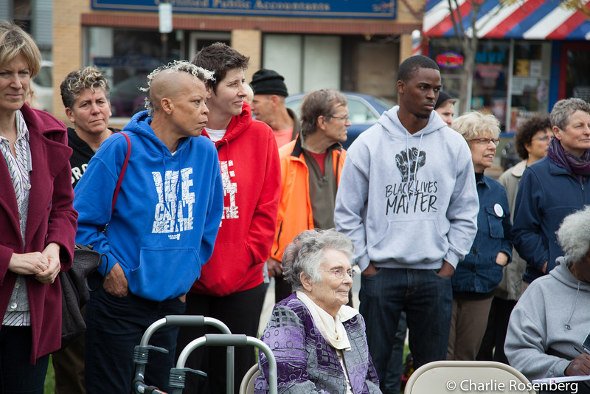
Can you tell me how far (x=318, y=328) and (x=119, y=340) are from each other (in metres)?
1.04

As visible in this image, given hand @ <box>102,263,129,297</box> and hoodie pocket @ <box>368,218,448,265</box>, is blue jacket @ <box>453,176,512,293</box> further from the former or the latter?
hand @ <box>102,263,129,297</box>

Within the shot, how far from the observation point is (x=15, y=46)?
418cm

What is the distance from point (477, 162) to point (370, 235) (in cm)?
138

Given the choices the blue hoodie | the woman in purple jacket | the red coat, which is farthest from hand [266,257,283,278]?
the woman in purple jacket

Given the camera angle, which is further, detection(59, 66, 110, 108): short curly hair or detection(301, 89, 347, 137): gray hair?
detection(301, 89, 347, 137): gray hair

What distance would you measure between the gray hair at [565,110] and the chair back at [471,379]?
8.20 feet

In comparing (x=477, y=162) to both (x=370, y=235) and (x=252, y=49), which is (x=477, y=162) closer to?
(x=370, y=235)

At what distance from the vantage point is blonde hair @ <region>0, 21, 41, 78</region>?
13.6 ft

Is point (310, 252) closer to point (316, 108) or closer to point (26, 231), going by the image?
point (26, 231)

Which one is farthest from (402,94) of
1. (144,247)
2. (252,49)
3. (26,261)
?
(252,49)

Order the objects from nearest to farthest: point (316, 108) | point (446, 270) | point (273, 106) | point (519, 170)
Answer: point (446, 270)
point (316, 108)
point (519, 170)
point (273, 106)

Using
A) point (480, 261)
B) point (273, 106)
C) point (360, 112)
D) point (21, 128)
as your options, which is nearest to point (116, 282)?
point (21, 128)

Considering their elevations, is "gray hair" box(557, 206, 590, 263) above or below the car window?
below

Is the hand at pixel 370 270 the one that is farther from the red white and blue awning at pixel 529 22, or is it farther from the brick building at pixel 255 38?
the brick building at pixel 255 38
